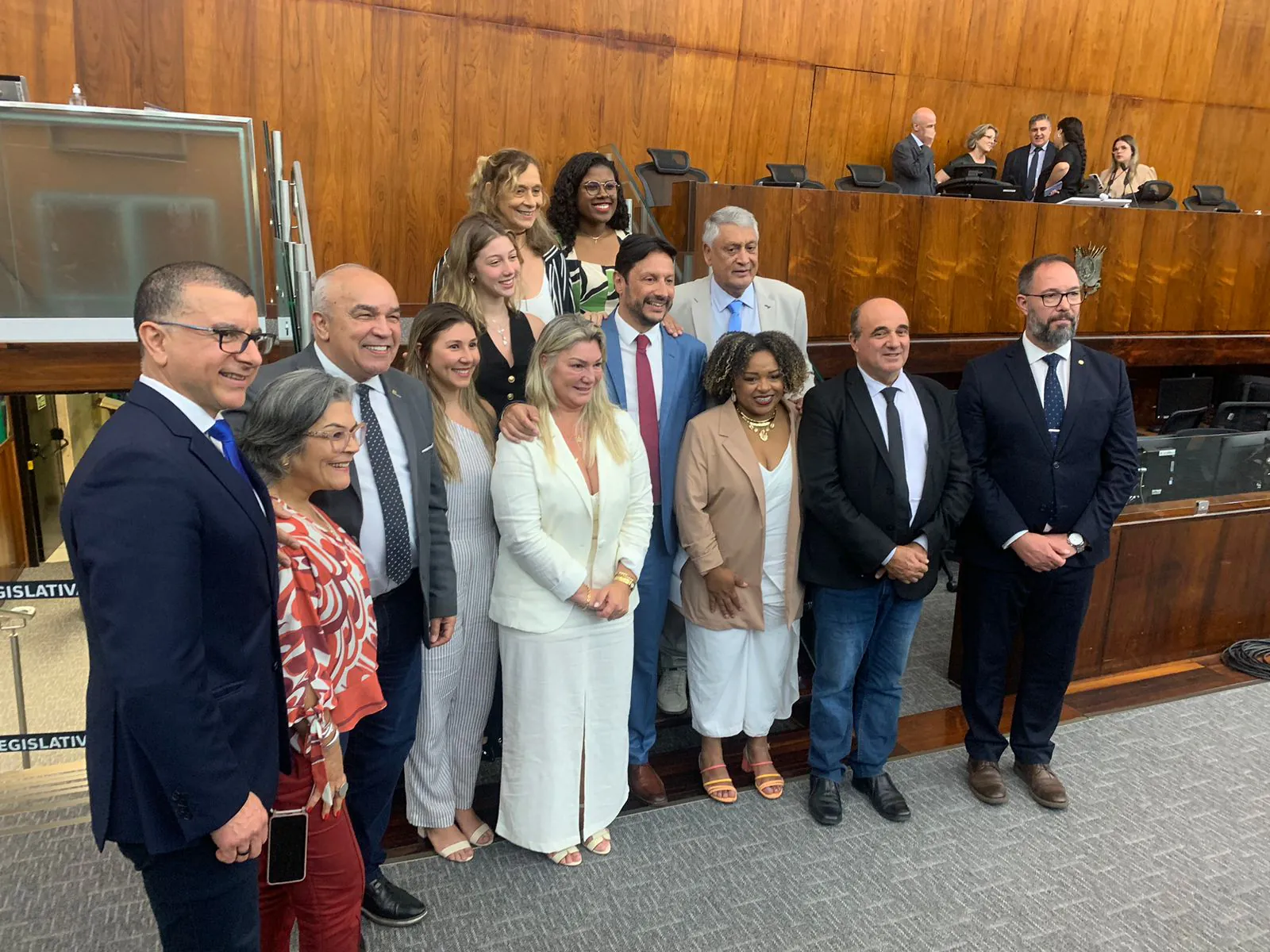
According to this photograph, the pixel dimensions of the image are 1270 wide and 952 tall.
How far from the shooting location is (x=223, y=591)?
1.42 m

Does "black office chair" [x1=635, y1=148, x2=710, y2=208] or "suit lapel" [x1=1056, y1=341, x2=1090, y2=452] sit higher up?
"black office chair" [x1=635, y1=148, x2=710, y2=208]

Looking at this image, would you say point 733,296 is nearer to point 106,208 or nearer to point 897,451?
point 897,451

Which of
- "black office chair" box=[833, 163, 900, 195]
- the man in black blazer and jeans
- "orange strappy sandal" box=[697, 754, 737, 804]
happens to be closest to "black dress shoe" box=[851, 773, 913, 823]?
the man in black blazer and jeans

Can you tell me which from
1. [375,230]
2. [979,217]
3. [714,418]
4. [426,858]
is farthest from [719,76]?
[426,858]

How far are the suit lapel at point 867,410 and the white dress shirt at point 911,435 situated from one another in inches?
0.7

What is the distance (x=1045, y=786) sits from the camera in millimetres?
2961

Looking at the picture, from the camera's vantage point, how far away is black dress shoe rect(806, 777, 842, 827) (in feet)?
9.20

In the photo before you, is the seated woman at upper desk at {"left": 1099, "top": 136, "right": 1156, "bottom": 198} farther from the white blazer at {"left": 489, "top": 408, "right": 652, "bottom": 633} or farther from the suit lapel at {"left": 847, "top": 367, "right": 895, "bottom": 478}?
the white blazer at {"left": 489, "top": 408, "right": 652, "bottom": 633}

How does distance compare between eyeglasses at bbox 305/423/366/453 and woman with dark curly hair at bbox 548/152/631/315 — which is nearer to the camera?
eyeglasses at bbox 305/423/366/453

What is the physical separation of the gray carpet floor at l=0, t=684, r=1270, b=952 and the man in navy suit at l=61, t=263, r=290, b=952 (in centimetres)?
98

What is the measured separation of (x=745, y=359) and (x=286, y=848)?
5.74 feet

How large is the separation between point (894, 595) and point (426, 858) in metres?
1.56

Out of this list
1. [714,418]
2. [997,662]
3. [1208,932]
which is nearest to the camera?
[1208,932]

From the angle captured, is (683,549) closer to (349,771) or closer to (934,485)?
(934,485)
